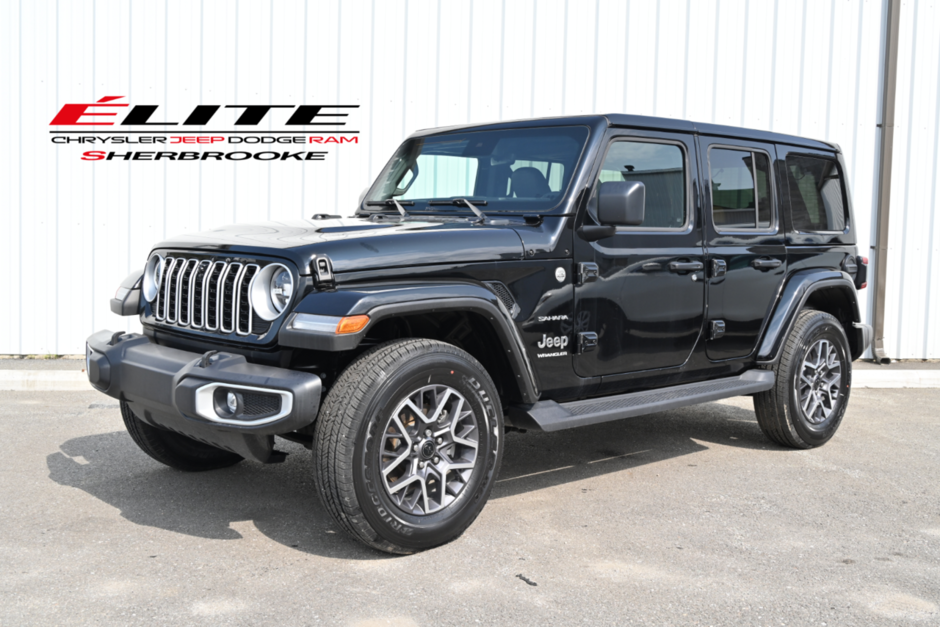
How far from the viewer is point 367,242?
12.4 feet

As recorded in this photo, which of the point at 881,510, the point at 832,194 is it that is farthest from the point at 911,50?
the point at 881,510

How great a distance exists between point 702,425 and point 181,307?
13.3 ft

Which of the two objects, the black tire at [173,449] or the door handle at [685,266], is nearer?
the black tire at [173,449]

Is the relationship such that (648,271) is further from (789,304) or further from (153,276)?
(153,276)

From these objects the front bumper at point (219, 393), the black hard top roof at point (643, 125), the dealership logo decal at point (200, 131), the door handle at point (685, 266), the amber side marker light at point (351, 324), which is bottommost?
the front bumper at point (219, 393)

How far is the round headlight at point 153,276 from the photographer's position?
14.3ft

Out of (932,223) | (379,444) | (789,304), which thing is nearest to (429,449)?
(379,444)

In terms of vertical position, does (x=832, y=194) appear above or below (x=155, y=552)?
above

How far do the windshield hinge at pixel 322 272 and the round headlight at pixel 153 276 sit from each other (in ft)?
3.79

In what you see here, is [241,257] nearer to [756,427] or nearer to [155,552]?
[155,552]

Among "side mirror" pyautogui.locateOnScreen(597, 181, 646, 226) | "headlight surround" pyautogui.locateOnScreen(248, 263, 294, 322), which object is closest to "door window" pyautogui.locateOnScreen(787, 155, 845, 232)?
"side mirror" pyautogui.locateOnScreen(597, 181, 646, 226)

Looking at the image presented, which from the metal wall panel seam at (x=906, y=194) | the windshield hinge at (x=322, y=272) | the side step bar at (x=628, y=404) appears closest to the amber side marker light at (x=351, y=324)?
the windshield hinge at (x=322, y=272)

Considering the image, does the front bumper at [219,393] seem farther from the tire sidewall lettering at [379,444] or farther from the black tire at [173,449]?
the black tire at [173,449]

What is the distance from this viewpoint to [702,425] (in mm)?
6633
